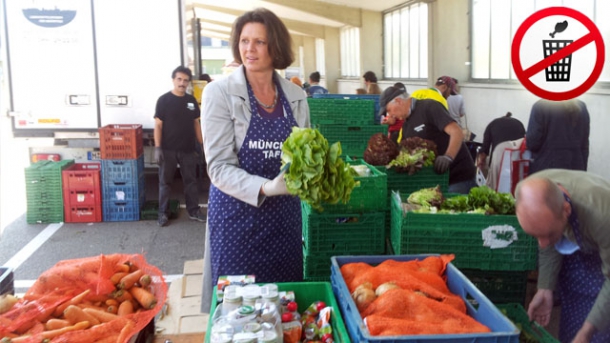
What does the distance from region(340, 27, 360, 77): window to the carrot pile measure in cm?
2426

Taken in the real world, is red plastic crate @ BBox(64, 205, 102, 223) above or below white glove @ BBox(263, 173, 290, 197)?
below

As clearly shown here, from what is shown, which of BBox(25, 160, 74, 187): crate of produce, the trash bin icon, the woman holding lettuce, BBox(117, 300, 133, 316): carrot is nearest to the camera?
BBox(117, 300, 133, 316): carrot

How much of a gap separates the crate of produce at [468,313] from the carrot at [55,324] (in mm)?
1256

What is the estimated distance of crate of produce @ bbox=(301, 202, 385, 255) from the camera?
Result: 3.81m

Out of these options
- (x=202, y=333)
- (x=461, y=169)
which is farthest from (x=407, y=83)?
(x=202, y=333)

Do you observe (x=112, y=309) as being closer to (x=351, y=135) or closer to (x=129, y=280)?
(x=129, y=280)

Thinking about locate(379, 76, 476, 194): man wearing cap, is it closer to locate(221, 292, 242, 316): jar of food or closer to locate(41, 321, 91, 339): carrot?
locate(221, 292, 242, 316): jar of food

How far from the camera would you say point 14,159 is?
14.5 m

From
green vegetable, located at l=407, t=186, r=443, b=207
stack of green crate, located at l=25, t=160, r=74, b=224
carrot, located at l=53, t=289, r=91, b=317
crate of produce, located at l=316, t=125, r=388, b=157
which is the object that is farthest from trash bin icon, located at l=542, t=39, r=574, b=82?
stack of green crate, located at l=25, t=160, r=74, b=224

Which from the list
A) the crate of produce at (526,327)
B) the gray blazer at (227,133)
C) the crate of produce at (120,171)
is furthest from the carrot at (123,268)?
the crate of produce at (120,171)

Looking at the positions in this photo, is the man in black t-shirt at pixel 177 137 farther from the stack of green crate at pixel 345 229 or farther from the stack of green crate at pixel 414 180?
the stack of green crate at pixel 345 229

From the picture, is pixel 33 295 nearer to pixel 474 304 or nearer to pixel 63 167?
pixel 474 304

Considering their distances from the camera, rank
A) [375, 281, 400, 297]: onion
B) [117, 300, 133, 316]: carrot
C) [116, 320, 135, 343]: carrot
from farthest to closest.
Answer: [117, 300, 133, 316]: carrot
[116, 320, 135, 343]: carrot
[375, 281, 400, 297]: onion

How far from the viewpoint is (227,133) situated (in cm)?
285
